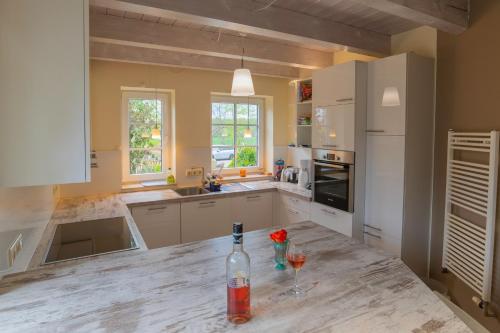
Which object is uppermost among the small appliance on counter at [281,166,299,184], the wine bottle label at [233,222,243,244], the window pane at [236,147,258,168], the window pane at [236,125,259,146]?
the window pane at [236,125,259,146]

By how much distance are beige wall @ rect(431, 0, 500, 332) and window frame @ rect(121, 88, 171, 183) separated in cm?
282

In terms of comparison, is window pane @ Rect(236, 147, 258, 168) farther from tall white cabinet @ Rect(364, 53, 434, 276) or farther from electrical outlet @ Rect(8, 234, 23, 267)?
electrical outlet @ Rect(8, 234, 23, 267)

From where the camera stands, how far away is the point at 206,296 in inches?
44.8

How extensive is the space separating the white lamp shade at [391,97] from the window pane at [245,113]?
2.09 m

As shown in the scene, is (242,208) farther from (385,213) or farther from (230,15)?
(230,15)

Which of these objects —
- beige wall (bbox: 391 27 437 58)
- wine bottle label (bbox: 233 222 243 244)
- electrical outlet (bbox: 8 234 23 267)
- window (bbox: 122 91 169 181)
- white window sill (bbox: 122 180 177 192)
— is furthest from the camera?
window (bbox: 122 91 169 181)

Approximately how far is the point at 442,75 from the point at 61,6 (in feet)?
8.56

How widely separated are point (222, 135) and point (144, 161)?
1045 mm

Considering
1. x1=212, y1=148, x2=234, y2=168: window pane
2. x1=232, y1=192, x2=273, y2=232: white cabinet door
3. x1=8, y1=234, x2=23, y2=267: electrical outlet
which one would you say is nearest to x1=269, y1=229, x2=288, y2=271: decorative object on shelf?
x1=8, y1=234, x2=23, y2=267: electrical outlet

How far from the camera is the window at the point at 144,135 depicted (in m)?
3.60

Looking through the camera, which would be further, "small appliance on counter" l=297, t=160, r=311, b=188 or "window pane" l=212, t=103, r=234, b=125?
"window pane" l=212, t=103, r=234, b=125

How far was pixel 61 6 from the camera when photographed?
3.59 feet

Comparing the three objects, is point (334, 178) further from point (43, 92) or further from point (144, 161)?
point (43, 92)

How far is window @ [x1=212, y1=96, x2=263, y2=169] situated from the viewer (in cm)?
412
